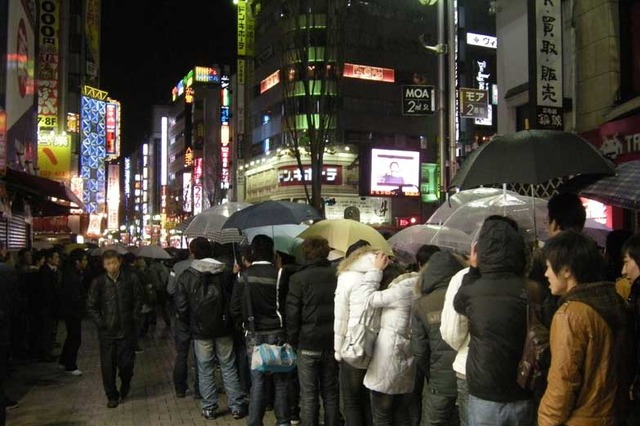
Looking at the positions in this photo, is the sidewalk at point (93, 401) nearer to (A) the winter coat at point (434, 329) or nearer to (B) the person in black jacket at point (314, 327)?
(B) the person in black jacket at point (314, 327)

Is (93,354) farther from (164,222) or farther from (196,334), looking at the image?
(164,222)

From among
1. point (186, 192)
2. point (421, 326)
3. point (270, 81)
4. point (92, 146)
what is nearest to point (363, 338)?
point (421, 326)

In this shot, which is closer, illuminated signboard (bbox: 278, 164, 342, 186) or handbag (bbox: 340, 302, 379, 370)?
handbag (bbox: 340, 302, 379, 370)

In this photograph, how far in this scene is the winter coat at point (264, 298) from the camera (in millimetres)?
7148

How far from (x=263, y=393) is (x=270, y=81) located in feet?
167

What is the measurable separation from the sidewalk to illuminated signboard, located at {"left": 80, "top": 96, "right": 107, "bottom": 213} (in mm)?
30458

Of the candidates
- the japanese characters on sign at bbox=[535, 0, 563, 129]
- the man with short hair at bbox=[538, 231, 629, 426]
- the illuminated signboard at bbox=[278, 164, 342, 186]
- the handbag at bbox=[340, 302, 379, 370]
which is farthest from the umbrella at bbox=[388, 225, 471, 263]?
the illuminated signboard at bbox=[278, 164, 342, 186]

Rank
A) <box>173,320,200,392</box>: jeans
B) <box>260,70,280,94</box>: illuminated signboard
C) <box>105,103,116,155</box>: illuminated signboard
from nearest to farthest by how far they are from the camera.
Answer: <box>173,320,200,392</box>: jeans
<box>105,103,116,155</box>: illuminated signboard
<box>260,70,280,94</box>: illuminated signboard

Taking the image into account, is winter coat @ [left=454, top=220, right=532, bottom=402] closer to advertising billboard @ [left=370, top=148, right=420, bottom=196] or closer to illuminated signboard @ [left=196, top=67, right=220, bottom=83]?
advertising billboard @ [left=370, top=148, right=420, bottom=196]

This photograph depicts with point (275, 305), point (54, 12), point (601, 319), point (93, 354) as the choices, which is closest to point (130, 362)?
point (275, 305)

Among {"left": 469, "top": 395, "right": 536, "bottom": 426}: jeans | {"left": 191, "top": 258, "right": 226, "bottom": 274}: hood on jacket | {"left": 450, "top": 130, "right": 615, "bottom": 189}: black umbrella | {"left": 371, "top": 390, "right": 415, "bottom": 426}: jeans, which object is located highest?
{"left": 450, "top": 130, "right": 615, "bottom": 189}: black umbrella

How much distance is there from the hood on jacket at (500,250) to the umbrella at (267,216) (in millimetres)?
5856

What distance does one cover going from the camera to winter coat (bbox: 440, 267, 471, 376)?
416 cm

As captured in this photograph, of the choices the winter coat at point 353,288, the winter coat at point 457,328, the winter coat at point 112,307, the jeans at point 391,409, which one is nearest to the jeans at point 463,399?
the winter coat at point 457,328
